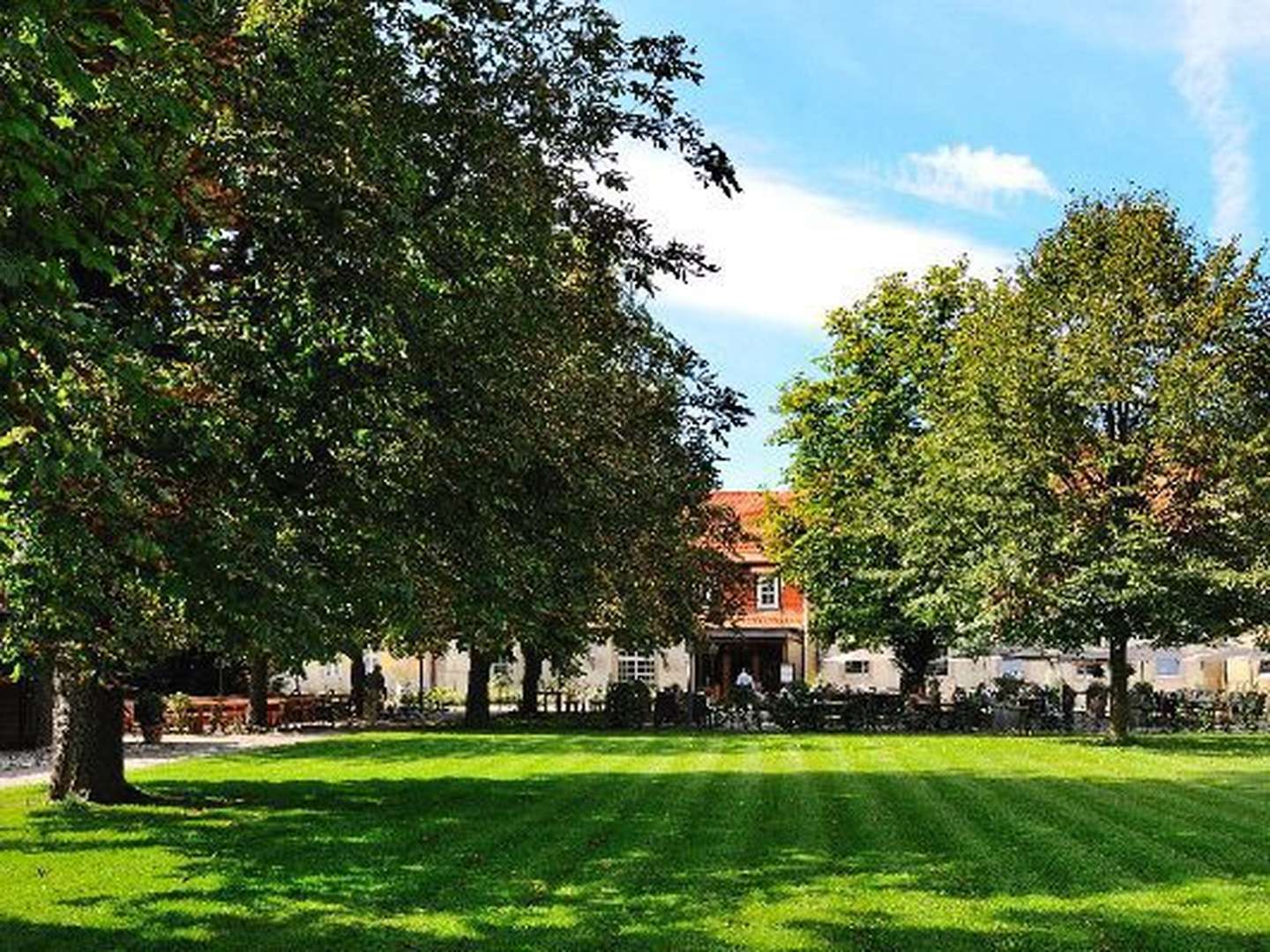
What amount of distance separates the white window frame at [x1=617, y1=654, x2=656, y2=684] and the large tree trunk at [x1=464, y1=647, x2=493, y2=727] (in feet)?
75.6

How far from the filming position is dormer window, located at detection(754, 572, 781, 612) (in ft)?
211

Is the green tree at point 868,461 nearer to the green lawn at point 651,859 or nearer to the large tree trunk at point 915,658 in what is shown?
the large tree trunk at point 915,658

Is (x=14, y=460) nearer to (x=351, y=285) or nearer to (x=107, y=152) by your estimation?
(x=107, y=152)

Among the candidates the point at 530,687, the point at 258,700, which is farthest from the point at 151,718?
the point at 530,687

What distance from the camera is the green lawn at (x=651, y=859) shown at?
34.3ft

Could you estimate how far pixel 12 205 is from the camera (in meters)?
7.78

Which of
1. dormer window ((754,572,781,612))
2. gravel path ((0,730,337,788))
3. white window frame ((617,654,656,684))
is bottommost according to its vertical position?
gravel path ((0,730,337,788))

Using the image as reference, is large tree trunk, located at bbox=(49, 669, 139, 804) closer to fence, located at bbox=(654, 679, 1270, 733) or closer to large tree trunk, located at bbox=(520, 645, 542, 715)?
fence, located at bbox=(654, 679, 1270, 733)

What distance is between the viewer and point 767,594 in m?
64.8

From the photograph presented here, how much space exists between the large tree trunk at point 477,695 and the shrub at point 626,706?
10.9 feet

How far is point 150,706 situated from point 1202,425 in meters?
23.6

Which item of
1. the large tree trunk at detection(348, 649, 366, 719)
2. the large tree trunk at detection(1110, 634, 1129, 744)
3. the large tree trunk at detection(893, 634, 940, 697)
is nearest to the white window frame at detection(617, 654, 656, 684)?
the large tree trunk at detection(893, 634, 940, 697)

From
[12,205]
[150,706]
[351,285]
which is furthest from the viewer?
[150,706]

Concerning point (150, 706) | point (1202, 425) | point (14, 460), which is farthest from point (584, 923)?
point (1202, 425)
